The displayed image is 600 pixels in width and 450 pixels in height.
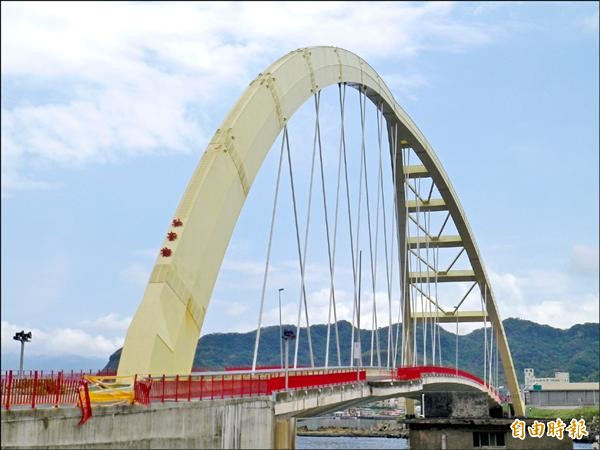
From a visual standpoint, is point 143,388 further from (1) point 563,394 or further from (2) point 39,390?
(1) point 563,394

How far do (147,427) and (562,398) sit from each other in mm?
140630

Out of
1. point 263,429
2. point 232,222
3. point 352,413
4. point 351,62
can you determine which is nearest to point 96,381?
point 263,429

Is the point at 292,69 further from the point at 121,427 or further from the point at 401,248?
the point at 401,248

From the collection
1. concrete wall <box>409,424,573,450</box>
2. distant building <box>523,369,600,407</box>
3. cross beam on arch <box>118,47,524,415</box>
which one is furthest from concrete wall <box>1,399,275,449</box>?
distant building <box>523,369,600,407</box>

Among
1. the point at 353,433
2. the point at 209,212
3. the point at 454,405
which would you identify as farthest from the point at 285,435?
the point at 353,433

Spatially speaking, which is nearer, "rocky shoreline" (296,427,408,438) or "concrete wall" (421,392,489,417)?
"concrete wall" (421,392,489,417)

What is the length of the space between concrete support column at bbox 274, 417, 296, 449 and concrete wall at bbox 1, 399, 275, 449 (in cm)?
21

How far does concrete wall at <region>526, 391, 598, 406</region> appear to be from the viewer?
144 meters

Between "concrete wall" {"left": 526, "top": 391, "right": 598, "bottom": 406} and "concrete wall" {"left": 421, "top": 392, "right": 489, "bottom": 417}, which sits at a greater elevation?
"concrete wall" {"left": 526, "top": 391, "right": 598, "bottom": 406}

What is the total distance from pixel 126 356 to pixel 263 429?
15.3 ft

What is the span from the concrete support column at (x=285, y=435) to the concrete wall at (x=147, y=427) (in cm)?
21

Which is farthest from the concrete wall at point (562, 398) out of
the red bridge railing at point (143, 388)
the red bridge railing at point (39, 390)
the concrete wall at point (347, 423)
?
the red bridge railing at point (39, 390)

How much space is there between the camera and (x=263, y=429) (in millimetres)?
Answer: 19641

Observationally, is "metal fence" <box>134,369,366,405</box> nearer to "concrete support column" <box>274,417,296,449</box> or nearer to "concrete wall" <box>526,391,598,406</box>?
"concrete support column" <box>274,417,296,449</box>
